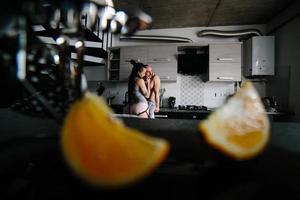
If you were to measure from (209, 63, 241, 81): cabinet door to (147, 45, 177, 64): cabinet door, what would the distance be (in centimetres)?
76

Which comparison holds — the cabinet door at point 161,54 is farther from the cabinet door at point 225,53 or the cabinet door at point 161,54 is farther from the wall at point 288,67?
the wall at point 288,67

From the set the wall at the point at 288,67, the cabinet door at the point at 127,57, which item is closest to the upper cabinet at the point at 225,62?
the wall at the point at 288,67

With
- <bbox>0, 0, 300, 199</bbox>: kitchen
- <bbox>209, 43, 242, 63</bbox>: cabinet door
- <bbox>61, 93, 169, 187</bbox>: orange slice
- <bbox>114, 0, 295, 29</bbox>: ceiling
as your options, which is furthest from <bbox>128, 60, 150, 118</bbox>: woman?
<bbox>61, 93, 169, 187</bbox>: orange slice

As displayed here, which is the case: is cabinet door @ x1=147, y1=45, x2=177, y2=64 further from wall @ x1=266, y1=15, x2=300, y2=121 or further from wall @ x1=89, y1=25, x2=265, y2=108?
wall @ x1=266, y1=15, x2=300, y2=121

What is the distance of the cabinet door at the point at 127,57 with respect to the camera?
400 centimetres

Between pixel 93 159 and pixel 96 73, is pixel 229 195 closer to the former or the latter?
pixel 93 159

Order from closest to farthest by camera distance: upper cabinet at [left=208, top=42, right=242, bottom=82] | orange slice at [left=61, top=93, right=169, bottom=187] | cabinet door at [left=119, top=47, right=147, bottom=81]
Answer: orange slice at [left=61, top=93, right=169, bottom=187], upper cabinet at [left=208, top=42, right=242, bottom=82], cabinet door at [left=119, top=47, right=147, bottom=81]

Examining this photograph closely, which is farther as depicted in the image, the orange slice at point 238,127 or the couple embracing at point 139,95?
the couple embracing at point 139,95

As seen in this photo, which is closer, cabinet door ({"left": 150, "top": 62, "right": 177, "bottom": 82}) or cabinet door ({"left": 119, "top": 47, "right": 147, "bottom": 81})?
cabinet door ({"left": 150, "top": 62, "right": 177, "bottom": 82})

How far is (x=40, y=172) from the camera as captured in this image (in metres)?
0.26

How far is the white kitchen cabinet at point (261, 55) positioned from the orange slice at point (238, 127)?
3.71 meters

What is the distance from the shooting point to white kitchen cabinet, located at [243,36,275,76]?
136 inches

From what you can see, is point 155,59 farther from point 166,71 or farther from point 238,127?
point 238,127

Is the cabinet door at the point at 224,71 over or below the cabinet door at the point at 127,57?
below
